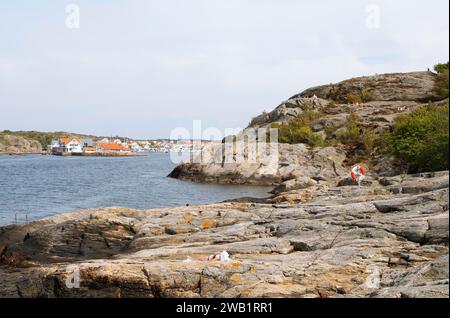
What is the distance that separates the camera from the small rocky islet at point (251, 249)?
567 inches

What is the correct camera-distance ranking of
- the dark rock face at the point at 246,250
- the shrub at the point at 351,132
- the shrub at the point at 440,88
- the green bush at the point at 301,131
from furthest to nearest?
the shrub at the point at 440,88 < the green bush at the point at 301,131 < the shrub at the point at 351,132 < the dark rock face at the point at 246,250

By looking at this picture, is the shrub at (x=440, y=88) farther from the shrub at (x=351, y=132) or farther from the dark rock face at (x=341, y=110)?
the shrub at (x=351, y=132)

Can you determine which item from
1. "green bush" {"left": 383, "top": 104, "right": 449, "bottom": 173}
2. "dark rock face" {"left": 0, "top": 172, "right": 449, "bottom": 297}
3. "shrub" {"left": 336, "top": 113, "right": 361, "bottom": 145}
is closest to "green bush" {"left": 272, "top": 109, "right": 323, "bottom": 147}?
"shrub" {"left": 336, "top": 113, "right": 361, "bottom": 145}

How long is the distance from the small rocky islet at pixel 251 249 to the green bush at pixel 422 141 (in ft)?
18.0

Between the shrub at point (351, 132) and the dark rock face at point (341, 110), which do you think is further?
the shrub at point (351, 132)

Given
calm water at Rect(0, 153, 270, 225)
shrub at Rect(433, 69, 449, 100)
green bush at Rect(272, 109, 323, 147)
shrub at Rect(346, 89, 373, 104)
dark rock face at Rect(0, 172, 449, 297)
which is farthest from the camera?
shrub at Rect(346, 89, 373, 104)

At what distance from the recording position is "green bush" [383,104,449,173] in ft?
115

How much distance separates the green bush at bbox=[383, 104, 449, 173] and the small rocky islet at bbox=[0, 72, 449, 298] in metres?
5.49

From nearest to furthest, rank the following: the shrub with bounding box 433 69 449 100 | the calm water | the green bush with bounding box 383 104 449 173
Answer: the green bush with bounding box 383 104 449 173, the calm water, the shrub with bounding box 433 69 449 100

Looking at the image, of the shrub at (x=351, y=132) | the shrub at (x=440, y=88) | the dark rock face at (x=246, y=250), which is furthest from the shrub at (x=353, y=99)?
the dark rock face at (x=246, y=250)

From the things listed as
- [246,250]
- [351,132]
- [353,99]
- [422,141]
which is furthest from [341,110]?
[246,250]

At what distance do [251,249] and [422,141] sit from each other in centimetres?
2987

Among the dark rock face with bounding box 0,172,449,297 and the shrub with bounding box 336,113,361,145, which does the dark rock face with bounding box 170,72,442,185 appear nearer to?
the shrub with bounding box 336,113,361,145

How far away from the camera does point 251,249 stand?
1873 cm
